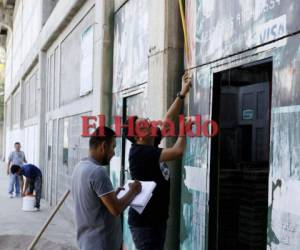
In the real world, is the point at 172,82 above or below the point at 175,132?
above

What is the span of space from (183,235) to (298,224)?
1974mm

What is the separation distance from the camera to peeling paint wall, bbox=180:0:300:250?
309 cm

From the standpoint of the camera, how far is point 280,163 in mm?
3219

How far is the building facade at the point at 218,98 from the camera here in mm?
3199

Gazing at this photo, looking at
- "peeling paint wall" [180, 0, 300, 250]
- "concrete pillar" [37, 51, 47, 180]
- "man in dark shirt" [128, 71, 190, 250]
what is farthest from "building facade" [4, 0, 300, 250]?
"concrete pillar" [37, 51, 47, 180]

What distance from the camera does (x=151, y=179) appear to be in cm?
378

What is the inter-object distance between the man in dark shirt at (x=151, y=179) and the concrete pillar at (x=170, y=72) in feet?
3.89

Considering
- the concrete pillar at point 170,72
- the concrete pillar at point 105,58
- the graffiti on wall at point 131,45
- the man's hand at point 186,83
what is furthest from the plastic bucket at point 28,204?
the man's hand at point 186,83

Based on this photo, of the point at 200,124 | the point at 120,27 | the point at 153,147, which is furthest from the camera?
the point at 120,27

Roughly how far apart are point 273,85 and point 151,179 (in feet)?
4.01

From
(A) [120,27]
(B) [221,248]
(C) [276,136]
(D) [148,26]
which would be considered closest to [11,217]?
(A) [120,27]

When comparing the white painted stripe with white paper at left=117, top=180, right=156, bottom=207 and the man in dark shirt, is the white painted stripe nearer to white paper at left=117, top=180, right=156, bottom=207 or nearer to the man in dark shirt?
the man in dark shirt

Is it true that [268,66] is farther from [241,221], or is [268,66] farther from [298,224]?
[298,224]

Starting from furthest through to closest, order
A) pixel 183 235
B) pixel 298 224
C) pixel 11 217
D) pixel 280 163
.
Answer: pixel 11 217
pixel 183 235
pixel 280 163
pixel 298 224
